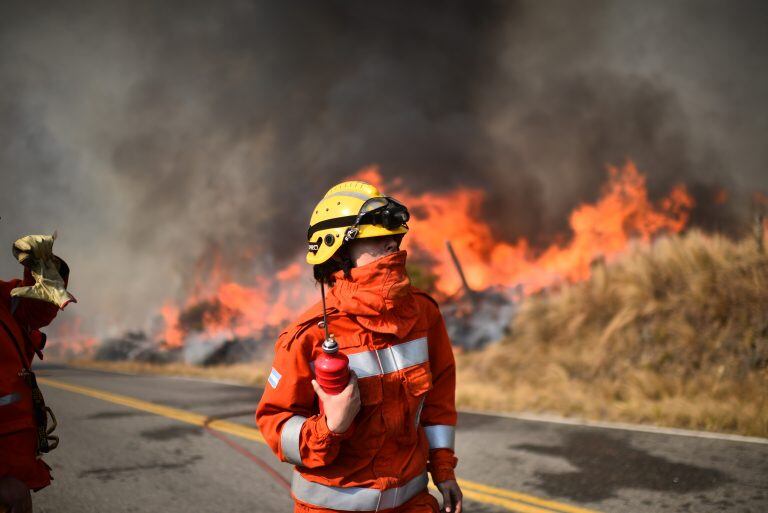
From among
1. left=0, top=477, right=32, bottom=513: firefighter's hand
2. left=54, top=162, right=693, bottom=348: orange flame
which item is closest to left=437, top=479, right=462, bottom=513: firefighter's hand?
left=0, top=477, right=32, bottom=513: firefighter's hand

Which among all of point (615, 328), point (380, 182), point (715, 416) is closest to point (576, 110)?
point (380, 182)

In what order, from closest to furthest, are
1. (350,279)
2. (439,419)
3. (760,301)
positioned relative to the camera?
(350,279) → (439,419) → (760,301)

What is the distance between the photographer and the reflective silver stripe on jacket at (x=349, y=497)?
6.63 feet

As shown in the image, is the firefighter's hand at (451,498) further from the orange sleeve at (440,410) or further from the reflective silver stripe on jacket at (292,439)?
the reflective silver stripe on jacket at (292,439)

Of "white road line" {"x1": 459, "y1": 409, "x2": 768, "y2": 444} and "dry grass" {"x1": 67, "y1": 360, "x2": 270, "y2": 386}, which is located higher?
"white road line" {"x1": 459, "y1": 409, "x2": 768, "y2": 444}

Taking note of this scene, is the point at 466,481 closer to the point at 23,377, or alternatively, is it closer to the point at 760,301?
the point at 23,377

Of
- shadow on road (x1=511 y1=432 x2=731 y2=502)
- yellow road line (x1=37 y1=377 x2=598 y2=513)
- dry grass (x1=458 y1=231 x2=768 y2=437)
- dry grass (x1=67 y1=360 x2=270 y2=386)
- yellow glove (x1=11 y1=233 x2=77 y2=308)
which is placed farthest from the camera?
dry grass (x1=67 y1=360 x2=270 y2=386)

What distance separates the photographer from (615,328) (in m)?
9.43

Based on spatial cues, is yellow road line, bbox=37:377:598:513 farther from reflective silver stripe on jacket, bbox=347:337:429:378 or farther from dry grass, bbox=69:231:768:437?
dry grass, bbox=69:231:768:437

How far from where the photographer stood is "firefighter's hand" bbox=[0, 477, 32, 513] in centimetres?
225

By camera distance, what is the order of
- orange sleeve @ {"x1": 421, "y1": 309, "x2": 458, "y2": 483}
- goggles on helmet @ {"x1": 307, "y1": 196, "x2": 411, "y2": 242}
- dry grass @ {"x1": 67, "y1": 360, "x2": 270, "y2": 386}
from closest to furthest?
goggles on helmet @ {"x1": 307, "y1": 196, "x2": 411, "y2": 242} < orange sleeve @ {"x1": 421, "y1": 309, "x2": 458, "y2": 483} < dry grass @ {"x1": 67, "y1": 360, "x2": 270, "y2": 386}

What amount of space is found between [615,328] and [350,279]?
820 centimetres

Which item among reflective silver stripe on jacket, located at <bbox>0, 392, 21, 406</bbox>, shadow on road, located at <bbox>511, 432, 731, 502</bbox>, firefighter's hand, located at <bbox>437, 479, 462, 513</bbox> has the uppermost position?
reflective silver stripe on jacket, located at <bbox>0, 392, 21, 406</bbox>

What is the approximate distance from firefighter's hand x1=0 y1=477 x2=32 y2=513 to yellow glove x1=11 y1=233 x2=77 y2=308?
2.27 ft
